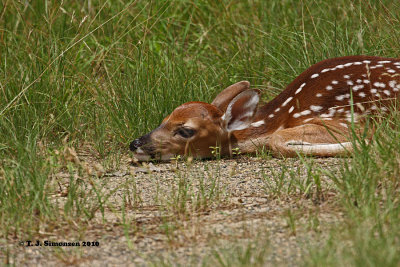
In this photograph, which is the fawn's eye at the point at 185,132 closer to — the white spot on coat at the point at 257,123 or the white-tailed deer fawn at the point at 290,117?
the white-tailed deer fawn at the point at 290,117

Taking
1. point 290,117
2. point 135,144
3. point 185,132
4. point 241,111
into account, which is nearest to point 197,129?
point 185,132

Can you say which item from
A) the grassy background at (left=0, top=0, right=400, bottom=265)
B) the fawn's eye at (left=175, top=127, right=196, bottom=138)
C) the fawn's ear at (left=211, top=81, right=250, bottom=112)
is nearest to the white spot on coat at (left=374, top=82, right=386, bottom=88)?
the grassy background at (left=0, top=0, right=400, bottom=265)

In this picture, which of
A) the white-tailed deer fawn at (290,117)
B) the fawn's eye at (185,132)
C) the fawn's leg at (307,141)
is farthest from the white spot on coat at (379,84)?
the fawn's eye at (185,132)

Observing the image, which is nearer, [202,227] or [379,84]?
[202,227]

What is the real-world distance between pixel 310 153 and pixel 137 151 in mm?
1307

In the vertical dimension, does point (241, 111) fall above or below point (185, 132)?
above

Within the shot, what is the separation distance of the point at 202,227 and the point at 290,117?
2187 millimetres

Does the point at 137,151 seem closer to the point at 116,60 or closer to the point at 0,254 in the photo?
the point at 116,60

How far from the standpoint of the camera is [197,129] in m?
5.57

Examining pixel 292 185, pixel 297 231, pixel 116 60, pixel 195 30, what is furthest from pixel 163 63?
pixel 297 231

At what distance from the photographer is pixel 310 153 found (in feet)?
17.2

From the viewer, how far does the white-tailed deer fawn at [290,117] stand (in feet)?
17.7

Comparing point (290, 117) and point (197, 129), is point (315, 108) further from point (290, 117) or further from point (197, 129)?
point (197, 129)

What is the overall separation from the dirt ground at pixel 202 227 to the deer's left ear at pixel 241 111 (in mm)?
1081
